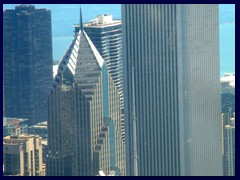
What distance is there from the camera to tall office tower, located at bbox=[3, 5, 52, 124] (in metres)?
14.2

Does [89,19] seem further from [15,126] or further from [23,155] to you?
[23,155]

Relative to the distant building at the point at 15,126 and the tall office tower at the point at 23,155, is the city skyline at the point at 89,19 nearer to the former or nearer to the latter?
the distant building at the point at 15,126

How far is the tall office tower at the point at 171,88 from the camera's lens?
42.1 ft

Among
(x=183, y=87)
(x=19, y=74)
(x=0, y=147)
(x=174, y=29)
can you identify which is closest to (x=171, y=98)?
(x=183, y=87)

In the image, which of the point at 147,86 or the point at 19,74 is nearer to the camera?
the point at 147,86

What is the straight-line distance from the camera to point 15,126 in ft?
44.9

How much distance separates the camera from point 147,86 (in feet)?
42.4

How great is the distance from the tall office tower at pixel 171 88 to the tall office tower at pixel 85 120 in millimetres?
387

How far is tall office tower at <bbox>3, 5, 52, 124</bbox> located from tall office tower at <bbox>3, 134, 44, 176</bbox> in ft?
3.94

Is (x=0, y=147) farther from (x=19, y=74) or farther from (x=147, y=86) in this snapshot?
(x=19, y=74)

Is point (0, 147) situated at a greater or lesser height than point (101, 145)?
greater

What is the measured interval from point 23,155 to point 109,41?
2945 mm

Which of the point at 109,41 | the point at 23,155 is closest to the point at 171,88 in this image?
the point at 109,41

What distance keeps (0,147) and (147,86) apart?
11.4 meters
